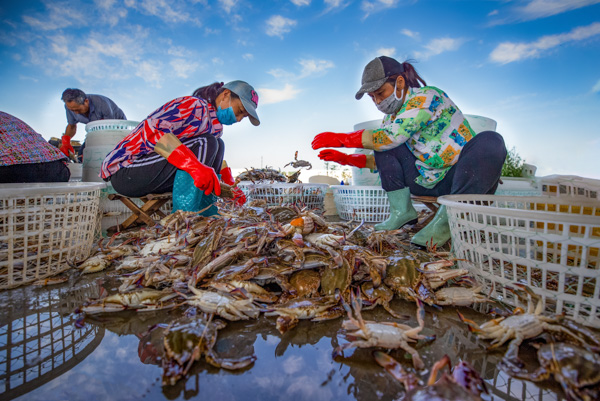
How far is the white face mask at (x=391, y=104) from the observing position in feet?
10.4

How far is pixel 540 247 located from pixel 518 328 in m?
0.67

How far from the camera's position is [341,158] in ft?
12.6

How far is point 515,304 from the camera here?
140 cm

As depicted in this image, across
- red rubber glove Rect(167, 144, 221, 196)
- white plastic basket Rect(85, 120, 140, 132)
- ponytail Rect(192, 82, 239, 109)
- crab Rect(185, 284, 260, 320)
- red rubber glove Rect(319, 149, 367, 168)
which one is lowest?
crab Rect(185, 284, 260, 320)

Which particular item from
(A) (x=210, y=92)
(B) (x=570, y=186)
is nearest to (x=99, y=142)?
(A) (x=210, y=92)

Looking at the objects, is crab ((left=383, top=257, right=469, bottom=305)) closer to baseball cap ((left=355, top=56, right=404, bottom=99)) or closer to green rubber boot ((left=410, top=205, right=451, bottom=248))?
green rubber boot ((left=410, top=205, right=451, bottom=248))

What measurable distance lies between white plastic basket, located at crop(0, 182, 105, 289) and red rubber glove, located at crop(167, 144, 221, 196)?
2.22 feet

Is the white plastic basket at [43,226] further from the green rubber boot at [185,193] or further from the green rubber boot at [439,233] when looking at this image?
the green rubber boot at [439,233]

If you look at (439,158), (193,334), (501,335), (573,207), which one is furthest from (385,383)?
(439,158)

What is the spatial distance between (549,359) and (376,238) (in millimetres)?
1160

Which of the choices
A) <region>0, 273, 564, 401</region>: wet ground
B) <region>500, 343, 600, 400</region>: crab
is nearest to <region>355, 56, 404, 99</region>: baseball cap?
<region>0, 273, 564, 401</region>: wet ground

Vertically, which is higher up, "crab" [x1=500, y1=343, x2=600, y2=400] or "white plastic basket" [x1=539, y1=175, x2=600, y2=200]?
"white plastic basket" [x1=539, y1=175, x2=600, y2=200]

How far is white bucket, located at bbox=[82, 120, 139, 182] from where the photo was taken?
414 cm

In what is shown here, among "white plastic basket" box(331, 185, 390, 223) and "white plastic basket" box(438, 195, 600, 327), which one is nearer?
"white plastic basket" box(438, 195, 600, 327)
